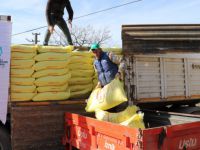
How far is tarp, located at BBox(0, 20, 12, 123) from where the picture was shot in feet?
18.2

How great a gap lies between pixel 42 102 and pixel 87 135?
1176mm

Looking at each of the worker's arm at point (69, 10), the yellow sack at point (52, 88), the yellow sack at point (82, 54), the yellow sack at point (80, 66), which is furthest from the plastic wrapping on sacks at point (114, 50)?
the worker's arm at point (69, 10)

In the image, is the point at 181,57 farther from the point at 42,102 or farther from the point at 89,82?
the point at 42,102

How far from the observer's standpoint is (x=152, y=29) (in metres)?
6.50

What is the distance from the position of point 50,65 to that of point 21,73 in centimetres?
52

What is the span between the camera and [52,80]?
604 centimetres

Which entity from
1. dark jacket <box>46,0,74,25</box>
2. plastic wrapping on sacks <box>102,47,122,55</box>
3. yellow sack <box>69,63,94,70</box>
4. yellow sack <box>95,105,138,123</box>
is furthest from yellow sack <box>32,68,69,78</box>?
dark jacket <box>46,0,74,25</box>

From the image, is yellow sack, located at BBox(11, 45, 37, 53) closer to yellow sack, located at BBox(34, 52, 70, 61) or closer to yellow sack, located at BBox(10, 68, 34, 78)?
yellow sack, located at BBox(34, 52, 70, 61)

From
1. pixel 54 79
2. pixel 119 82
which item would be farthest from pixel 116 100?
pixel 54 79

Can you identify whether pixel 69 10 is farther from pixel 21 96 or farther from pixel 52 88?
pixel 21 96

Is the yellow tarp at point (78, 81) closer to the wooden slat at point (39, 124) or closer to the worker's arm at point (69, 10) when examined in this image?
the wooden slat at point (39, 124)

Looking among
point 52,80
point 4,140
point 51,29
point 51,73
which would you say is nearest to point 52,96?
point 52,80

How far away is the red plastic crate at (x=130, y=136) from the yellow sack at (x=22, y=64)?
1.15 m

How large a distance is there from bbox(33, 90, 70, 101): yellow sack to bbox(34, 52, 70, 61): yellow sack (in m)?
0.58
